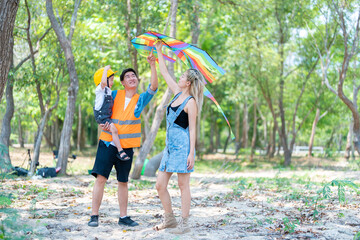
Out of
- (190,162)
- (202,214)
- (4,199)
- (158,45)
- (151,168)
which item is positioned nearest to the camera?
(4,199)

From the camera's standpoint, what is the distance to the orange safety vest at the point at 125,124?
4.73 metres

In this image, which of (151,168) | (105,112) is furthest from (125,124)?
(151,168)

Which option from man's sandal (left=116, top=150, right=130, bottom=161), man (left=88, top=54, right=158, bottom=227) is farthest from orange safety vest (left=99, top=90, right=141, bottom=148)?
man's sandal (left=116, top=150, right=130, bottom=161)

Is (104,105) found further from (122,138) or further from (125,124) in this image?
(122,138)

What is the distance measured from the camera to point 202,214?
18.6 ft

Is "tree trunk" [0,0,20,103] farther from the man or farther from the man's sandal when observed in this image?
the man's sandal

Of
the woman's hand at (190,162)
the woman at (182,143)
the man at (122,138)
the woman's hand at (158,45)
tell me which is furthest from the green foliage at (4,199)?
the woman's hand at (158,45)

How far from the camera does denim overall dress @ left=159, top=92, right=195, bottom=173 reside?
4423 mm

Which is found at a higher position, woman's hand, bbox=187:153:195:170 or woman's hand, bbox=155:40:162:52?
woman's hand, bbox=155:40:162:52

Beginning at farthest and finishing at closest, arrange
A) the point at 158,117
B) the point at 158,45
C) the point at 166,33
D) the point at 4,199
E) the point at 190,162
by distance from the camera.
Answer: the point at 166,33
the point at 158,117
the point at 158,45
the point at 190,162
the point at 4,199

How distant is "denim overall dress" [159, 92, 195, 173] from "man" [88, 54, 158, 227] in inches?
19.4

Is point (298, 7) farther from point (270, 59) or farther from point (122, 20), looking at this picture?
point (122, 20)

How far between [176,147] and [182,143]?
0.09m

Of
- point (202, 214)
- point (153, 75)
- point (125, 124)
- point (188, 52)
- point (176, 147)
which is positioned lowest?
point (202, 214)
